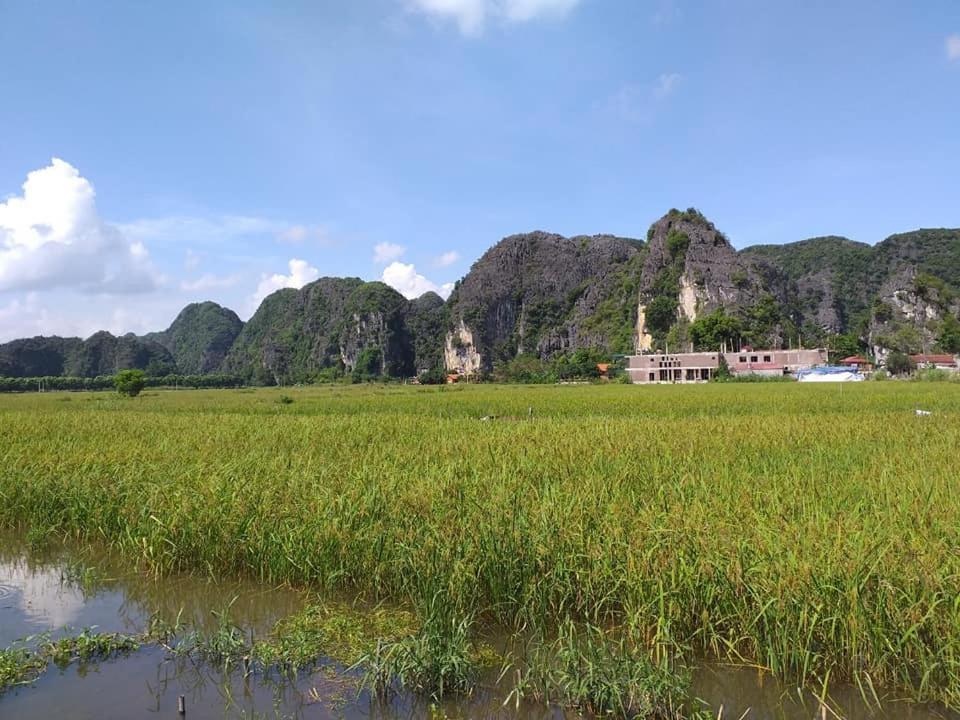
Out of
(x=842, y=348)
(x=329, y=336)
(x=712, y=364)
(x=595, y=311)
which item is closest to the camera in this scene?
(x=712, y=364)

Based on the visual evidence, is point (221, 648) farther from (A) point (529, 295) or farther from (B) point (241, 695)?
(A) point (529, 295)

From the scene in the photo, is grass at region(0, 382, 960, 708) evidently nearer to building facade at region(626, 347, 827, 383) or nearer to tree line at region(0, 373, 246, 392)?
building facade at region(626, 347, 827, 383)

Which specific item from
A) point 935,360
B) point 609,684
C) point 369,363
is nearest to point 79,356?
point 369,363

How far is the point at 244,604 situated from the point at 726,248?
70.3 m

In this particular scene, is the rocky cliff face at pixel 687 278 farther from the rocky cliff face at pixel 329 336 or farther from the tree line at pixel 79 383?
the tree line at pixel 79 383

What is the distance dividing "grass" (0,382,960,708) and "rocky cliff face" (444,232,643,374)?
76197 millimetres

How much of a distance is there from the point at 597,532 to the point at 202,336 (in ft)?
442

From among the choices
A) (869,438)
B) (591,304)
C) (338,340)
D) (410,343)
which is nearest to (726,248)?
(591,304)

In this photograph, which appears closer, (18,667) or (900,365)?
(18,667)

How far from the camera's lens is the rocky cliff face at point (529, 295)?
84.8 metres

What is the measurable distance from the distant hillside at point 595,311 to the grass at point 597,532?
55.9 metres

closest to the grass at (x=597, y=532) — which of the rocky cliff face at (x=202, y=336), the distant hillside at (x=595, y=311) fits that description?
the distant hillside at (x=595, y=311)

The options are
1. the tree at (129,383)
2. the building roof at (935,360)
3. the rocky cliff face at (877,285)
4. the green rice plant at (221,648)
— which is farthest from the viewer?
the rocky cliff face at (877,285)

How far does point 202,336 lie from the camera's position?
125062mm
